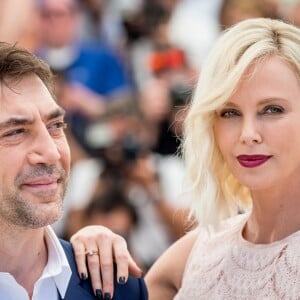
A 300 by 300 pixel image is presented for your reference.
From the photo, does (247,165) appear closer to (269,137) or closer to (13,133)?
(269,137)

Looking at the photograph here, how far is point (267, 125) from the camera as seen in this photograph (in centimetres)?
331

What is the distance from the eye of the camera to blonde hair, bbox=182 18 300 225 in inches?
134

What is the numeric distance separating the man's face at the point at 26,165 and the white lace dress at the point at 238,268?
77 cm

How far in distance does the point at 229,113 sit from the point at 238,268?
0.57 metres

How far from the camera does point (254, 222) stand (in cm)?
359

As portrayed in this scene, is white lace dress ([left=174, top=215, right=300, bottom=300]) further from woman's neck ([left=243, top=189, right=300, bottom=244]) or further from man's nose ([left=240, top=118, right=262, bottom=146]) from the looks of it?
man's nose ([left=240, top=118, right=262, bottom=146])

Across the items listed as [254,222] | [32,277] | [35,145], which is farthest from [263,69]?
[32,277]

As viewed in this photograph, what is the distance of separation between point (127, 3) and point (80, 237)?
4.24 metres

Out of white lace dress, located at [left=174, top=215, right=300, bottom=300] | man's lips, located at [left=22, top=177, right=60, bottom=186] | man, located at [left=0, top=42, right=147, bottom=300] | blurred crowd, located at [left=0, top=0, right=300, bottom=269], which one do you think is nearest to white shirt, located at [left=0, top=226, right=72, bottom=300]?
man, located at [left=0, top=42, right=147, bottom=300]

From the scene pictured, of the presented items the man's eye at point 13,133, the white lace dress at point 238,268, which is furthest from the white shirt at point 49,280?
the white lace dress at point 238,268

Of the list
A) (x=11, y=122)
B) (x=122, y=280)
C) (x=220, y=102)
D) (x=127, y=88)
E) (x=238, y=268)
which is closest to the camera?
(x=11, y=122)

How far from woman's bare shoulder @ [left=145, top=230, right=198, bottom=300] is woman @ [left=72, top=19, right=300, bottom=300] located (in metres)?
0.05

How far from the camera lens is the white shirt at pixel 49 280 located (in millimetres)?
3064

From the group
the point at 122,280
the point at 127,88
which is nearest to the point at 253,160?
the point at 122,280
